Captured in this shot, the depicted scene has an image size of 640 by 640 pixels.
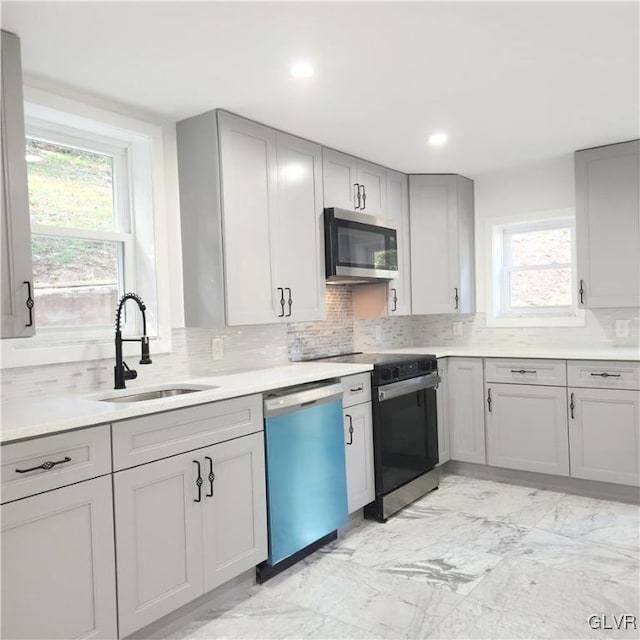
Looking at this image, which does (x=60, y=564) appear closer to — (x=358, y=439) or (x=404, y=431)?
(x=358, y=439)

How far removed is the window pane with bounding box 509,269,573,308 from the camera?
4.29 meters

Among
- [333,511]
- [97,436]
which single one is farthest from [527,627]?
[97,436]

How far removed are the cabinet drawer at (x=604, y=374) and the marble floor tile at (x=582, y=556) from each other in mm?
1018

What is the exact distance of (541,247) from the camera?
173 inches

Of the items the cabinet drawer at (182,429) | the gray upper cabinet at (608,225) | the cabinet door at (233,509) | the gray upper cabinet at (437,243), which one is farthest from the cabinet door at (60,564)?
the gray upper cabinet at (608,225)

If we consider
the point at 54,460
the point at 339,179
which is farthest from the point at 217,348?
the point at 54,460

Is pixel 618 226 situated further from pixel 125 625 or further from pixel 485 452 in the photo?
pixel 125 625

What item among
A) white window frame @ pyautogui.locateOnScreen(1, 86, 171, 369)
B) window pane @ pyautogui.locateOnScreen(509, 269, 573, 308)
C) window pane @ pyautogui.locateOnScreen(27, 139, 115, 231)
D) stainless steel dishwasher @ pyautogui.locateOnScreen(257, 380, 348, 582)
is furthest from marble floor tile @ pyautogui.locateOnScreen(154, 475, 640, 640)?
window pane @ pyautogui.locateOnScreen(27, 139, 115, 231)

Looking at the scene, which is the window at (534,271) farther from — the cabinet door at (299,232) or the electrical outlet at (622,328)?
the cabinet door at (299,232)

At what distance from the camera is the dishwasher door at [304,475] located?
258 cm

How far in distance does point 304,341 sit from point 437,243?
4.48ft

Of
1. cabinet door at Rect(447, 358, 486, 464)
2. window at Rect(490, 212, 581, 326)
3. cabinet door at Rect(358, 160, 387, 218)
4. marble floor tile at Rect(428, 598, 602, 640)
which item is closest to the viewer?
marble floor tile at Rect(428, 598, 602, 640)

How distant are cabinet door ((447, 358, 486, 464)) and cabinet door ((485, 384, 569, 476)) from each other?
64 millimetres

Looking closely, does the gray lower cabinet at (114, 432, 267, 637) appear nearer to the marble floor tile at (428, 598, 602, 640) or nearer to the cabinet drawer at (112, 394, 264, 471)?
the cabinet drawer at (112, 394, 264, 471)
